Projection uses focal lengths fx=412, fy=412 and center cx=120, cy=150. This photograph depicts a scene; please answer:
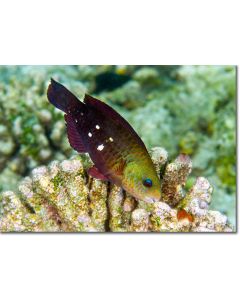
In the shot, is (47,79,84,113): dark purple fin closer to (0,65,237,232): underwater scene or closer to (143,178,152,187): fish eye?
(0,65,237,232): underwater scene

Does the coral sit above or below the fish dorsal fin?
below

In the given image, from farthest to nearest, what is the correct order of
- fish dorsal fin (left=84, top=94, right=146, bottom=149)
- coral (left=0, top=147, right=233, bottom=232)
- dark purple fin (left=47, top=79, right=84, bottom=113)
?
coral (left=0, top=147, right=233, bottom=232), dark purple fin (left=47, top=79, right=84, bottom=113), fish dorsal fin (left=84, top=94, right=146, bottom=149)

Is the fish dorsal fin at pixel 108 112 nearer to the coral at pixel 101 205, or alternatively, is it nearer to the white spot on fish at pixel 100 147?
the white spot on fish at pixel 100 147

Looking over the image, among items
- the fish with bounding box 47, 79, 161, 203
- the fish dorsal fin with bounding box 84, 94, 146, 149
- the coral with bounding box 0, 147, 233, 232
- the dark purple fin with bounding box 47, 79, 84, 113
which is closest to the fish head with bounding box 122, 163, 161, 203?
the fish with bounding box 47, 79, 161, 203

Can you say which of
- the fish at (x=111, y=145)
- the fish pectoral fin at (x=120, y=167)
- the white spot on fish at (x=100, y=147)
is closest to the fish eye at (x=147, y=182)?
the fish at (x=111, y=145)

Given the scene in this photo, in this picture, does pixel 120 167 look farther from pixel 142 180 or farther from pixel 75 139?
pixel 75 139

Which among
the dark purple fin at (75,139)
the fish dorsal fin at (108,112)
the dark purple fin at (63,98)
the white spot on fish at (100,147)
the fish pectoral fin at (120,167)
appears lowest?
the fish pectoral fin at (120,167)

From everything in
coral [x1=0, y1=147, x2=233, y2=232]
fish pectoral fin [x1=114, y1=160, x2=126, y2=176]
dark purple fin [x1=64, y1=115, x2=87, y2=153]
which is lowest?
coral [x1=0, y1=147, x2=233, y2=232]
